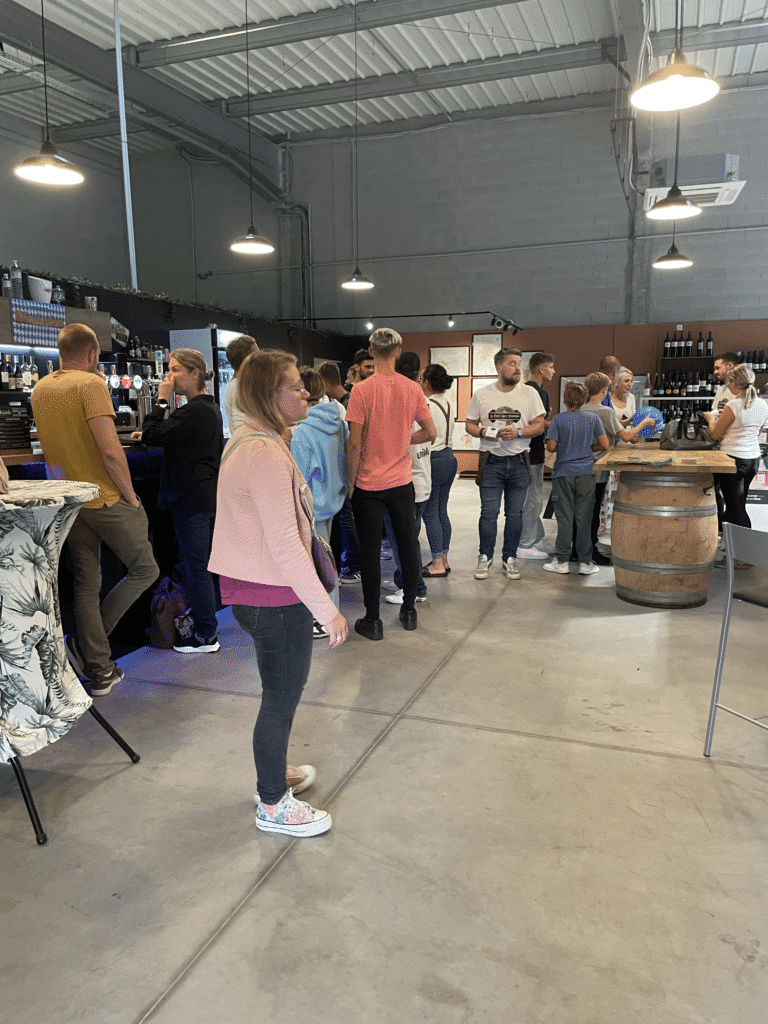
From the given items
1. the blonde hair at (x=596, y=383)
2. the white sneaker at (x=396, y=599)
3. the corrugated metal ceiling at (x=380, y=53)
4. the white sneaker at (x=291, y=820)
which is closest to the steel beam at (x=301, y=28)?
the corrugated metal ceiling at (x=380, y=53)

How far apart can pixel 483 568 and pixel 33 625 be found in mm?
3568

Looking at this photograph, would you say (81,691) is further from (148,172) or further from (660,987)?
(148,172)

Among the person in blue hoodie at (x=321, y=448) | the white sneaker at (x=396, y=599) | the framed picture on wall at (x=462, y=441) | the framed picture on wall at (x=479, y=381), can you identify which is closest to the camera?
the person in blue hoodie at (x=321, y=448)

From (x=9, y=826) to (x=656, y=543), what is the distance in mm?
3654

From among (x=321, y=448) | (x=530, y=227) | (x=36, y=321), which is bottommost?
(x=321, y=448)

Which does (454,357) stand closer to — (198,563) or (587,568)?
(587,568)

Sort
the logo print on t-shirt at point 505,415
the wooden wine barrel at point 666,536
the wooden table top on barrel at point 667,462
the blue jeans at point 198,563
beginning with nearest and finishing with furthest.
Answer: the blue jeans at point 198,563, the wooden table top on barrel at point 667,462, the wooden wine barrel at point 666,536, the logo print on t-shirt at point 505,415

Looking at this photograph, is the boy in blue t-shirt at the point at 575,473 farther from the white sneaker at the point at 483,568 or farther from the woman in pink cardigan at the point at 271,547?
the woman in pink cardigan at the point at 271,547

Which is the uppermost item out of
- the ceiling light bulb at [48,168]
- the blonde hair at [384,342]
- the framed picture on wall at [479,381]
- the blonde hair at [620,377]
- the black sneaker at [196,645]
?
the ceiling light bulb at [48,168]

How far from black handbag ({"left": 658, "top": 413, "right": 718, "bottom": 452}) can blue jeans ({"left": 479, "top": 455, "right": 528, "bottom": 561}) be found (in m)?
1.09

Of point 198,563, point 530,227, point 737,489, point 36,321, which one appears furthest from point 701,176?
point 198,563

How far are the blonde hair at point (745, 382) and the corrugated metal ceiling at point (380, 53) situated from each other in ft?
16.1

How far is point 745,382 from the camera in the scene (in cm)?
518

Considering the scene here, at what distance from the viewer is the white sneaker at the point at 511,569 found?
5320mm
